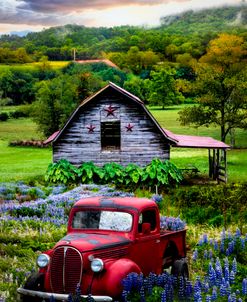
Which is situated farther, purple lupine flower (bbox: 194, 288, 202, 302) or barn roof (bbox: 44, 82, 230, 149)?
barn roof (bbox: 44, 82, 230, 149)

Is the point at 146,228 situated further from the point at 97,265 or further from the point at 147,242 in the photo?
the point at 97,265

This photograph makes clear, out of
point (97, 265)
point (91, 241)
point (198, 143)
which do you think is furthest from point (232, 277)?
point (198, 143)

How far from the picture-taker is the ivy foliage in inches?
1321

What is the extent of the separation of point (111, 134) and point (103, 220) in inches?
951

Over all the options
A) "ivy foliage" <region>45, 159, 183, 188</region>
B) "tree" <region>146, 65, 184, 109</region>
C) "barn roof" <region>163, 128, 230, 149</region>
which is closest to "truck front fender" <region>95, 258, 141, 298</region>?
"ivy foliage" <region>45, 159, 183, 188</region>

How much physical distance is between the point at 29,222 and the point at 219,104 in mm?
33924

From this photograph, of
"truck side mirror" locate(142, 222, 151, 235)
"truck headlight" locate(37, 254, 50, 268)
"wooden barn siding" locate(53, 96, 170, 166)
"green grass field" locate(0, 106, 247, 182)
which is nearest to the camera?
"truck headlight" locate(37, 254, 50, 268)

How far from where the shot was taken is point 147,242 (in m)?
11.4

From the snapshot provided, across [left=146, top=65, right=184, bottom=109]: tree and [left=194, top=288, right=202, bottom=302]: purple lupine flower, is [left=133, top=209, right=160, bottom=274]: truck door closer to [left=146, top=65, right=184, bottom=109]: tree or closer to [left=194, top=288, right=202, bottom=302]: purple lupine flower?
[left=194, top=288, right=202, bottom=302]: purple lupine flower

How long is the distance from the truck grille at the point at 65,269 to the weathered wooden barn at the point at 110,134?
81.7 feet

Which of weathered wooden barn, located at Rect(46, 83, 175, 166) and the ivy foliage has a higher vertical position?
weathered wooden barn, located at Rect(46, 83, 175, 166)

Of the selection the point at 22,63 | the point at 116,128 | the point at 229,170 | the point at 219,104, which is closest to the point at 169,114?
the point at 219,104

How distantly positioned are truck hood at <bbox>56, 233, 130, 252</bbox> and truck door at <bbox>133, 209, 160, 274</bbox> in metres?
0.40

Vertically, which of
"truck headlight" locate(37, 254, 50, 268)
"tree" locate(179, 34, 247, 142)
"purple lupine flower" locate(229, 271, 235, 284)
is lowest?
"purple lupine flower" locate(229, 271, 235, 284)
